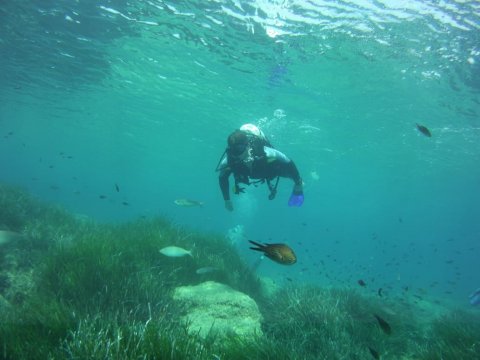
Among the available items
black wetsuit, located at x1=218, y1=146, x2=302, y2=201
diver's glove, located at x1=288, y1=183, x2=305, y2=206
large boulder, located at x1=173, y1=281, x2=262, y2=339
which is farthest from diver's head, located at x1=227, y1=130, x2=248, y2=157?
large boulder, located at x1=173, y1=281, x2=262, y2=339

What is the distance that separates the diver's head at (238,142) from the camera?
764cm

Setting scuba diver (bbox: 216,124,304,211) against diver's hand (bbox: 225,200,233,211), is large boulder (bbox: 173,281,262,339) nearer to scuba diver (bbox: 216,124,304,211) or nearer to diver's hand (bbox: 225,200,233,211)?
diver's hand (bbox: 225,200,233,211)

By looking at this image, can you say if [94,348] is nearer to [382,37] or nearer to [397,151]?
[382,37]

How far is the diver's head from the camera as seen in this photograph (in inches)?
301

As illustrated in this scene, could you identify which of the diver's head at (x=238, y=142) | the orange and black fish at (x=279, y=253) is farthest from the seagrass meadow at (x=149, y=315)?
the diver's head at (x=238, y=142)

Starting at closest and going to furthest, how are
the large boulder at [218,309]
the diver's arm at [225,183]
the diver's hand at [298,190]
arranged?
the large boulder at [218,309]
the diver's arm at [225,183]
the diver's hand at [298,190]

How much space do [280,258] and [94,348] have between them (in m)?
2.38

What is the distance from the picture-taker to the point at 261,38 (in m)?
15.9

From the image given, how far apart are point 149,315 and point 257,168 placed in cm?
434

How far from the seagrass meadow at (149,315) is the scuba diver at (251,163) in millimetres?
2997

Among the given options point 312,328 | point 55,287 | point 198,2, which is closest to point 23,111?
point 198,2

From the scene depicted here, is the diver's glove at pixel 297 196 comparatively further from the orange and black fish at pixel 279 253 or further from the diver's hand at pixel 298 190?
the orange and black fish at pixel 279 253

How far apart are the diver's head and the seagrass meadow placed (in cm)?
381

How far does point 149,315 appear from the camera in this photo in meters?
6.05
